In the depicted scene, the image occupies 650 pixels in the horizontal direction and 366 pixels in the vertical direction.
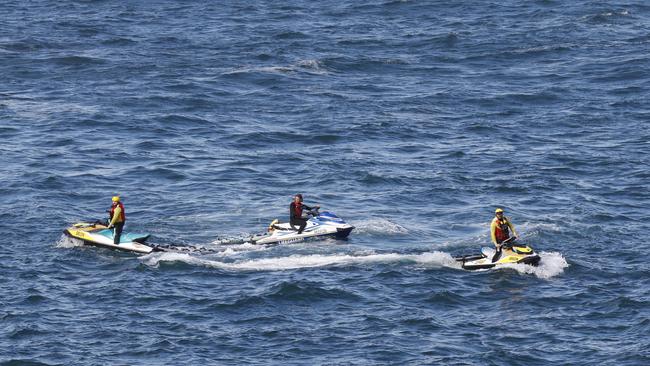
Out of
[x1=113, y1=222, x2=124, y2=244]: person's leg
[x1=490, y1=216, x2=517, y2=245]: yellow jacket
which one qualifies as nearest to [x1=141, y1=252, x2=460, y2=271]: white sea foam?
[x1=113, y1=222, x2=124, y2=244]: person's leg

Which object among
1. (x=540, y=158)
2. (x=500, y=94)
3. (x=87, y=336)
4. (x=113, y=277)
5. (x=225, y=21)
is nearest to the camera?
(x=87, y=336)

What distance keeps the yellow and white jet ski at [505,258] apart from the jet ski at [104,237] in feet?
42.6

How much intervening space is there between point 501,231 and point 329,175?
16.3 meters

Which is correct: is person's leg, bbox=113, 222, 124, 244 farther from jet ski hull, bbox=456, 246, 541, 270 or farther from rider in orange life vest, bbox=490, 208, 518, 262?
rider in orange life vest, bbox=490, 208, 518, 262

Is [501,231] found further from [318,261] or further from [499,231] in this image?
[318,261]

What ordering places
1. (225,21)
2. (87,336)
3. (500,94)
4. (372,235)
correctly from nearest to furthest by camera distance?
(87,336) → (372,235) → (500,94) → (225,21)

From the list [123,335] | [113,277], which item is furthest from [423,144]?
[123,335]

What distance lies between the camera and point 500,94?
276 feet

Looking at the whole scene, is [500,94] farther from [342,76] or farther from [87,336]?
[87,336]

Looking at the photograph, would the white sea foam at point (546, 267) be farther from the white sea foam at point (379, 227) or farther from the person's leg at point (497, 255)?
the white sea foam at point (379, 227)

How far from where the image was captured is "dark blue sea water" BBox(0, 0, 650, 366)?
46.4 meters

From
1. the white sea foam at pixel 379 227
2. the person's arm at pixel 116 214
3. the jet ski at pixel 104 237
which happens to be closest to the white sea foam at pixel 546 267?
the white sea foam at pixel 379 227

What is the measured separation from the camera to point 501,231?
174 ft

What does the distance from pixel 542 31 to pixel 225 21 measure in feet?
85.0
